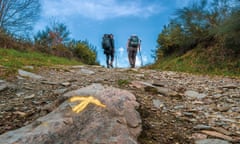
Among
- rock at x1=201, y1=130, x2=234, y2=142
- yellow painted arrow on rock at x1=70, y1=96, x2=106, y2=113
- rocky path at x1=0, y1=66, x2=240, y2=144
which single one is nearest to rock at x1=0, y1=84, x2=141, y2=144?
yellow painted arrow on rock at x1=70, y1=96, x2=106, y2=113

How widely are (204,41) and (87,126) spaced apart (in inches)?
637

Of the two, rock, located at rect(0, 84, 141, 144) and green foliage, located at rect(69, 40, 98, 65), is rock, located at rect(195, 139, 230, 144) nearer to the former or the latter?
rock, located at rect(0, 84, 141, 144)

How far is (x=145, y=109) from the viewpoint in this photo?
446 cm

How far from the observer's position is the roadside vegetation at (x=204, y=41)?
13430 mm

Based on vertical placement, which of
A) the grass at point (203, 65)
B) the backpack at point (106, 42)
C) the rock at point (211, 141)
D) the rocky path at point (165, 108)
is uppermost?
the backpack at point (106, 42)

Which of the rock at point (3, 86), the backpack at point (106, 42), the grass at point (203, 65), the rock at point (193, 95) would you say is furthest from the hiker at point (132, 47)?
the rock at point (3, 86)

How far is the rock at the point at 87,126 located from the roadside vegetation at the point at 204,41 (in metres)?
10.5

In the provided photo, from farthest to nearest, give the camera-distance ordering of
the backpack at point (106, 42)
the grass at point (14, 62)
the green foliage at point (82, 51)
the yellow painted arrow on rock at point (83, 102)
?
1. the green foliage at point (82, 51)
2. the backpack at point (106, 42)
3. the grass at point (14, 62)
4. the yellow painted arrow on rock at point (83, 102)

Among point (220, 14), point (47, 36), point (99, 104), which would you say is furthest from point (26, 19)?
point (99, 104)

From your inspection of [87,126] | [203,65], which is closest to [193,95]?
[87,126]

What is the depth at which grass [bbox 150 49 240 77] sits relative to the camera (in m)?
13.2

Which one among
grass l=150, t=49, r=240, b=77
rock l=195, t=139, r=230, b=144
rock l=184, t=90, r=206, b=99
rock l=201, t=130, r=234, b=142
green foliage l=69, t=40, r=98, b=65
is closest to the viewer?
rock l=195, t=139, r=230, b=144

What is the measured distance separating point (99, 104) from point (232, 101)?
3.35 m

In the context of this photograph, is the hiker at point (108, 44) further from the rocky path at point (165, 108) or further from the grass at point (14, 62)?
the rocky path at point (165, 108)
